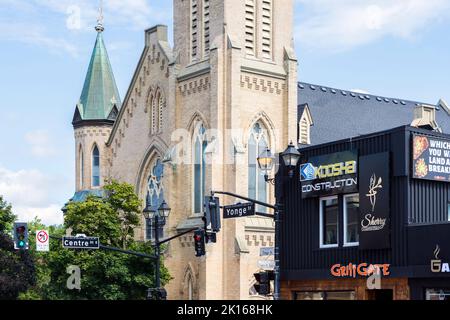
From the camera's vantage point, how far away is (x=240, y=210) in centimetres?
2686

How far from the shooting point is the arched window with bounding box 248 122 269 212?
156 feet

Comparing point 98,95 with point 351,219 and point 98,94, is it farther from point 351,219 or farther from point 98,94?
point 351,219

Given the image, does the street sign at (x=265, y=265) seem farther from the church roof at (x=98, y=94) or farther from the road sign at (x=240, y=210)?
the church roof at (x=98, y=94)

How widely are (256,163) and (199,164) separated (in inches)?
131

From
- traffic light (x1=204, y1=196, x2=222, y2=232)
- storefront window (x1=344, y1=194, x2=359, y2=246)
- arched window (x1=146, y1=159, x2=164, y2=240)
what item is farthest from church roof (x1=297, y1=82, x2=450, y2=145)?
storefront window (x1=344, y1=194, x2=359, y2=246)

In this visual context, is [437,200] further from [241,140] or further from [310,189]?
[241,140]

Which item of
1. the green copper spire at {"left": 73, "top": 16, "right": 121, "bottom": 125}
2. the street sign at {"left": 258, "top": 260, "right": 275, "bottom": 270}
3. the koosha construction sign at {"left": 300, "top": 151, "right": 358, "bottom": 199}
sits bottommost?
the street sign at {"left": 258, "top": 260, "right": 275, "bottom": 270}

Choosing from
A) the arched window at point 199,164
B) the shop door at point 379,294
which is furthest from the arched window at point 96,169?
the shop door at point 379,294

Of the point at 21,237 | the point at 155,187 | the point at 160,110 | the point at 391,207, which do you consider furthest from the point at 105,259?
the point at 391,207

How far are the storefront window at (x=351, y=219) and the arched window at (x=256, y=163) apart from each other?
2049 cm

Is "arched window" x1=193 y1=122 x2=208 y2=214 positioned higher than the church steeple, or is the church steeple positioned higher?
the church steeple

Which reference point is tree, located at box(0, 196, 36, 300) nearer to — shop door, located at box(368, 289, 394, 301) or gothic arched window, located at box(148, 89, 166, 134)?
gothic arched window, located at box(148, 89, 166, 134)

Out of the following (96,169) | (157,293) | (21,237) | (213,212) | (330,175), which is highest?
(96,169)

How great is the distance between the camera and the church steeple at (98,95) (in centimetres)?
6147
